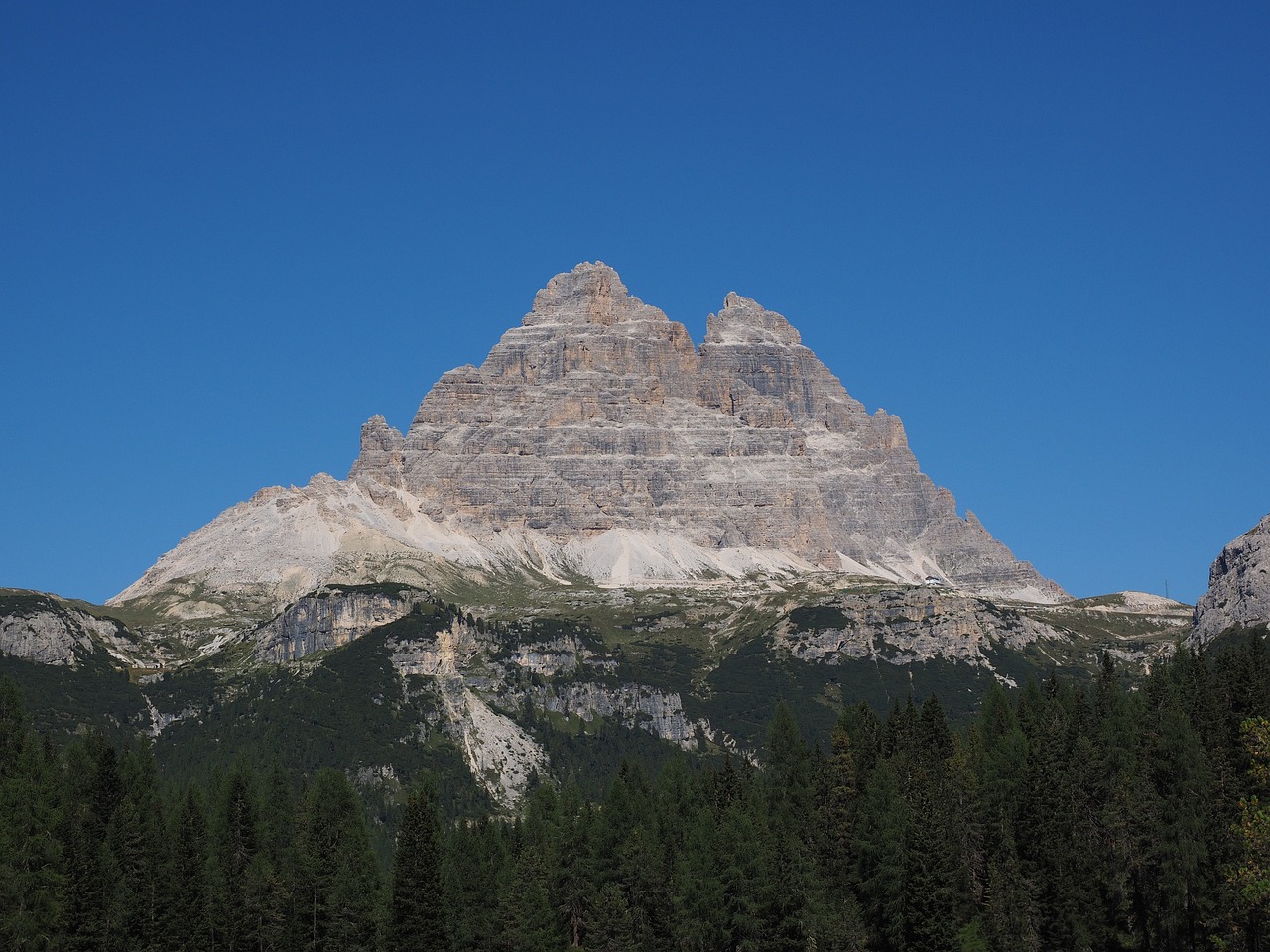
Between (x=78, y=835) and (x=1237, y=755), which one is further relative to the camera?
(x=78, y=835)

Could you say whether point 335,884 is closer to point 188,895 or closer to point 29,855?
point 188,895

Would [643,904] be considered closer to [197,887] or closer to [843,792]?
[843,792]

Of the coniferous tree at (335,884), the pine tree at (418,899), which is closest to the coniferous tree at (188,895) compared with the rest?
the coniferous tree at (335,884)

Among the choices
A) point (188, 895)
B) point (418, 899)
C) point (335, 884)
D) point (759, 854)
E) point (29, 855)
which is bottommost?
point (418, 899)

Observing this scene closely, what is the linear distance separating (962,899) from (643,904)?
76.9ft

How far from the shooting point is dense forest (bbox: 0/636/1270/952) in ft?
440

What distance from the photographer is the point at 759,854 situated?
139 metres

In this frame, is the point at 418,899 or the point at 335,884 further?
the point at 335,884

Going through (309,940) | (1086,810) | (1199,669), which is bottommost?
(309,940)

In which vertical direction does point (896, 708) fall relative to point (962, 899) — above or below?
above

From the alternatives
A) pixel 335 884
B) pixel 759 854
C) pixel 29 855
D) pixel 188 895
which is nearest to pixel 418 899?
pixel 335 884

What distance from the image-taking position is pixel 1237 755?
139 metres

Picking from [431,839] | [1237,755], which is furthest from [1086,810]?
[431,839]

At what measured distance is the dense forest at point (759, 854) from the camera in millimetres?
134000
